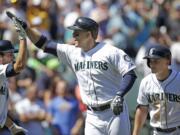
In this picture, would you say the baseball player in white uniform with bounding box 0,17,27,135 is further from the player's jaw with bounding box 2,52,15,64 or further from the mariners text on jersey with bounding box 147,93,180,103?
the mariners text on jersey with bounding box 147,93,180,103

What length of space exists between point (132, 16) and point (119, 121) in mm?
7110

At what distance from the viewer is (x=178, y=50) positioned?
13727 millimetres

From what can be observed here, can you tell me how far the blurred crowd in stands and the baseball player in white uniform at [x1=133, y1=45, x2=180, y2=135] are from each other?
12.3ft

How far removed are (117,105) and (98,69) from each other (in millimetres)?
597

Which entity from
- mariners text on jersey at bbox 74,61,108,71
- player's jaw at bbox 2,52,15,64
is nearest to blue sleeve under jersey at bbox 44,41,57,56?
mariners text on jersey at bbox 74,61,108,71

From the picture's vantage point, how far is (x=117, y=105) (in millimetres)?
8055

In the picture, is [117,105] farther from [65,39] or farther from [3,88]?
[65,39]

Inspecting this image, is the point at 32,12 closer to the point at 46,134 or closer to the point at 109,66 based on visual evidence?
the point at 46,134

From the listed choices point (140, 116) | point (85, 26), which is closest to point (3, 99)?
point (85, 26)

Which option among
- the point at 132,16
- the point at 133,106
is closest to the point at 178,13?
the point at 132,16

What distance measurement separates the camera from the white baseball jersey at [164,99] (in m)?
8.56

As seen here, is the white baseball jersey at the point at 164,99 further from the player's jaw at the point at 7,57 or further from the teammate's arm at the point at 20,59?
the player's jaw at the point at 7,57

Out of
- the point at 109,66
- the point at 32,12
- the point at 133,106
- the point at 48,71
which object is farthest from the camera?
the point at 32,12

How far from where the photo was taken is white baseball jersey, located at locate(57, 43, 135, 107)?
8.41m
